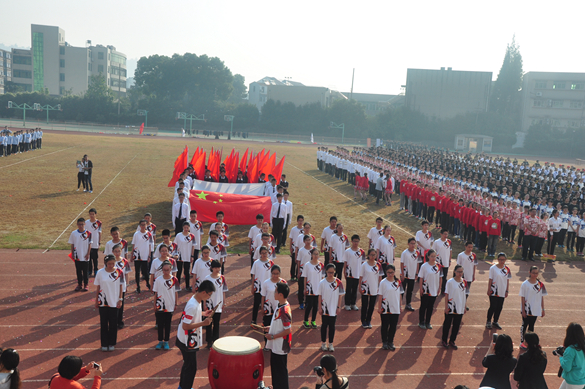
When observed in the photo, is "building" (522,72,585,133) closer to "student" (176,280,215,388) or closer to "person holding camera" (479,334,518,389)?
"person holding camera" (479,334,518,389)

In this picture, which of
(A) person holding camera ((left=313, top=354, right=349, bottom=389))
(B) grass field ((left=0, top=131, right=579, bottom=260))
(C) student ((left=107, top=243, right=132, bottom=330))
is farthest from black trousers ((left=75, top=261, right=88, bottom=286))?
(A) person holding camera ((left=313, top=354, right=349, bottom=389))

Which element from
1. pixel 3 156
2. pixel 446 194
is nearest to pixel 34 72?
pixel 3 156

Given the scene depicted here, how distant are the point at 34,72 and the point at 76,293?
9996 centimetres

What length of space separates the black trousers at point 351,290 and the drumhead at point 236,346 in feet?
14.5

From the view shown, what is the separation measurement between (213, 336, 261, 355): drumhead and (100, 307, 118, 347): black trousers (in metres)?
2.67

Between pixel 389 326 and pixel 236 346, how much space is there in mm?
3729

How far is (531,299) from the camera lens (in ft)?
28.9

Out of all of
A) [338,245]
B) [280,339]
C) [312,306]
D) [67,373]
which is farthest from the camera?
[338,245]

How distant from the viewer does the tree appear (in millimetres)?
80062

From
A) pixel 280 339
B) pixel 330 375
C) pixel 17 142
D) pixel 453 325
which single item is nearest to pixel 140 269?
pixel 280 339

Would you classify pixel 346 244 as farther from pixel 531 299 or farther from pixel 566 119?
pixel 566 119

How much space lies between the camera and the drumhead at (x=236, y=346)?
5.77m

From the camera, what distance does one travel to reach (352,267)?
998 centimetres

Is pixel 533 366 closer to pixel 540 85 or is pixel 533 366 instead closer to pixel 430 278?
pixel 430 278
